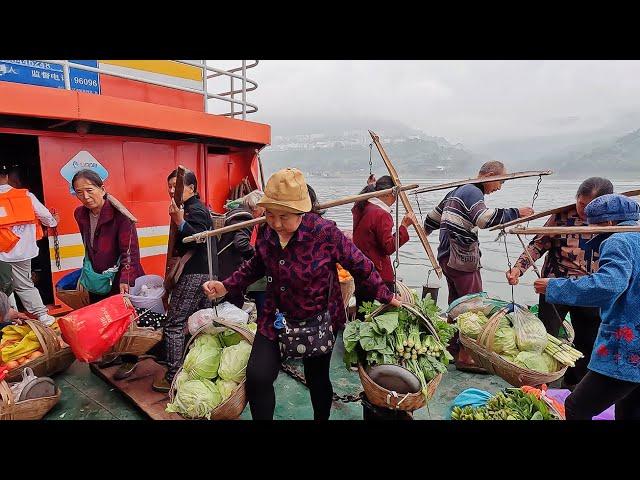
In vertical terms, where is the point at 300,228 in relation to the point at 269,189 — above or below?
below

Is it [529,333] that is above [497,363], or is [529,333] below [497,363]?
above

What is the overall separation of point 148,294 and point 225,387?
1362 millimetres

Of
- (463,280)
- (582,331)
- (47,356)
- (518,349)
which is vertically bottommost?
(47,356)

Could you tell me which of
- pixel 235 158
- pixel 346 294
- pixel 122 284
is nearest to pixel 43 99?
pixel 122 284

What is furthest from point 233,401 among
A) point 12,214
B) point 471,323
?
point 12,214

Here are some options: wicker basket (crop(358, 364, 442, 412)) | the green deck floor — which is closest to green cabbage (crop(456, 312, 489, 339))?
the green deck floor

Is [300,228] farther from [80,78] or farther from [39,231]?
[80,78]

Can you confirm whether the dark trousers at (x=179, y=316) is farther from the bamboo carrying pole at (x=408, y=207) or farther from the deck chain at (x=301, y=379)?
the bamboo carrying pole at (x=408, y=207)

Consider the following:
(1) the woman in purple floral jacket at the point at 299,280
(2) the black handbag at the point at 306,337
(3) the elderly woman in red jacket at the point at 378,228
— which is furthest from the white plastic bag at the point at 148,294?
(3) the elderly woman in red jacket at the point at 378,228

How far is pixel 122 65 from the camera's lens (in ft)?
18.2

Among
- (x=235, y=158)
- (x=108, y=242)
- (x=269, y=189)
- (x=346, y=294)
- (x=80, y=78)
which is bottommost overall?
(x=346, y=294)

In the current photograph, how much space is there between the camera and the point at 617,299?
229cm

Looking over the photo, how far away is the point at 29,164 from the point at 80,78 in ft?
4.25

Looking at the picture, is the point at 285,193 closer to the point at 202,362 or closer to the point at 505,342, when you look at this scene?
the point at 202,362
